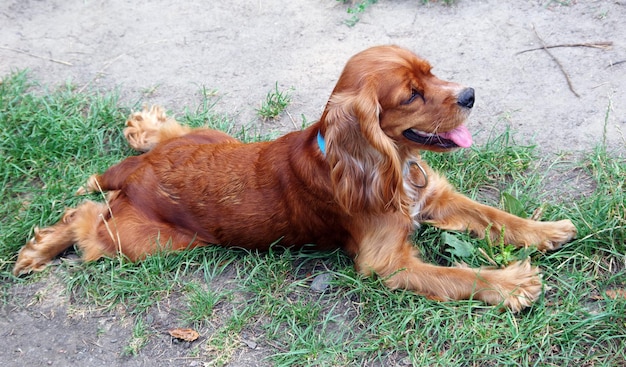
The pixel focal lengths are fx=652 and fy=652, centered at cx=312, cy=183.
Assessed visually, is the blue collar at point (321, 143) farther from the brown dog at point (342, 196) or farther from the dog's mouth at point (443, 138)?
the dog's mouth at point (443, 138)

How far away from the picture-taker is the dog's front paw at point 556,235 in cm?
387

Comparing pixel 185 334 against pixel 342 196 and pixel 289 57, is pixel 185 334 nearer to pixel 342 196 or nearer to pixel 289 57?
pixel 342 196

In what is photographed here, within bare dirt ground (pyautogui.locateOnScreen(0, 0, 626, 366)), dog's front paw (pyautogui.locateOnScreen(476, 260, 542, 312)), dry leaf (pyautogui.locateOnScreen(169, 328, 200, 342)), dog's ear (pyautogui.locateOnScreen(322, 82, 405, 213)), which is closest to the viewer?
dog's ear (pyautogui.locateOnScreen(322, 82, 405, 213))

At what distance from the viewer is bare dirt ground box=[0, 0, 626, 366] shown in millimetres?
4617

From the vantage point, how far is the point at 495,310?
143 inches

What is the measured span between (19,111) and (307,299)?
3127 mm

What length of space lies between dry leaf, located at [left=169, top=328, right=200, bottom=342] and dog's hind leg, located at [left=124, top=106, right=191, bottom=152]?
1.65m

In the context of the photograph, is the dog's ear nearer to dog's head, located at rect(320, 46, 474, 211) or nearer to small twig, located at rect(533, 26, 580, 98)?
dog's head, located at rect(320, 46, 474, 211)

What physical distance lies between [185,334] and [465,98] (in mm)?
2112

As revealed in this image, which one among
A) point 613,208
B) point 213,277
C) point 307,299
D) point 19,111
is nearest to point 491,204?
point 613,208

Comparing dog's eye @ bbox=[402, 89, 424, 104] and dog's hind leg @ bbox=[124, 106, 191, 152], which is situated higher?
dog's eye @ bbox=[402, 89, 424, 104]

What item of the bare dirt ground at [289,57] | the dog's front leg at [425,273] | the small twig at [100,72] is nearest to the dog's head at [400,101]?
the dog's front leg at [425,273]

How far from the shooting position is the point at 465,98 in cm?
358

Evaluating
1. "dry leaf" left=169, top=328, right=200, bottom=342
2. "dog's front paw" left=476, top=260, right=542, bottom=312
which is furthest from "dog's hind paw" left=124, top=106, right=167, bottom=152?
"dog's front paw" left=476, top=260, right=542, bottom=312
